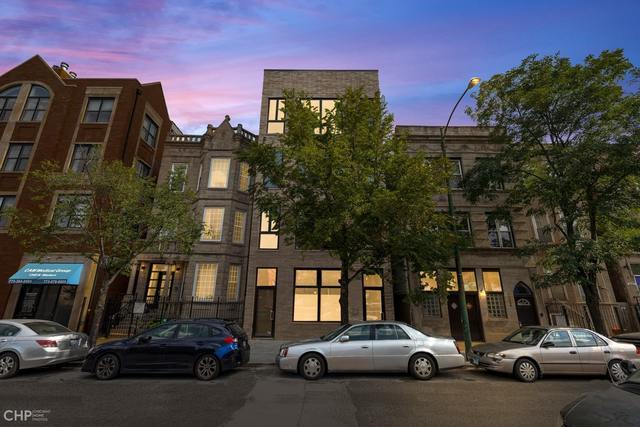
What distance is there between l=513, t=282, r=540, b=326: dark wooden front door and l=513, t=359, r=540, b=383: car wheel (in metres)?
9.03

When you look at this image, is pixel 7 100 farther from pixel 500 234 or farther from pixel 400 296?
pixel 500 234

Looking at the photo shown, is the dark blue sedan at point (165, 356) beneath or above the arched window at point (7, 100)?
beneath

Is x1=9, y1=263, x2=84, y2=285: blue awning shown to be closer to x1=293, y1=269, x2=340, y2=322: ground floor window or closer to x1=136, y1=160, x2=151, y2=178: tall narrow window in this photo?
x1=136, y1=160, x2=151, y2=178: tall narrow window

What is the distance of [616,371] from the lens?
8.72 metres

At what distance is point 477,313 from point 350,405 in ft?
41.9

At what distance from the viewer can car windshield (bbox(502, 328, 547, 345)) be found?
912cm

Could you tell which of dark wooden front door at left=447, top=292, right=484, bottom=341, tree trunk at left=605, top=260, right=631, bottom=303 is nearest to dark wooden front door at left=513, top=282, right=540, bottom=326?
dark wooden front door at left=447, top=292, right=484, bottom=341

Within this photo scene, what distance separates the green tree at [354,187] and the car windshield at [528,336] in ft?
12.4

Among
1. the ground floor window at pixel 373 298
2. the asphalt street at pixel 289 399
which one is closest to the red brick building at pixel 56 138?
the asphalt street at pixel 289 399

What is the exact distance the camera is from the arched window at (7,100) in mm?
20156

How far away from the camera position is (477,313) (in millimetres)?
16203

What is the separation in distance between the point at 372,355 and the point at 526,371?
180 inches

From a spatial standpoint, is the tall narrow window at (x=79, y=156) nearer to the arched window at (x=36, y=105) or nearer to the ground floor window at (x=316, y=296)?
the arched window at (x=36, y=105)

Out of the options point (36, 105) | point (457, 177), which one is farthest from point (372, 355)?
point (36, 105)
